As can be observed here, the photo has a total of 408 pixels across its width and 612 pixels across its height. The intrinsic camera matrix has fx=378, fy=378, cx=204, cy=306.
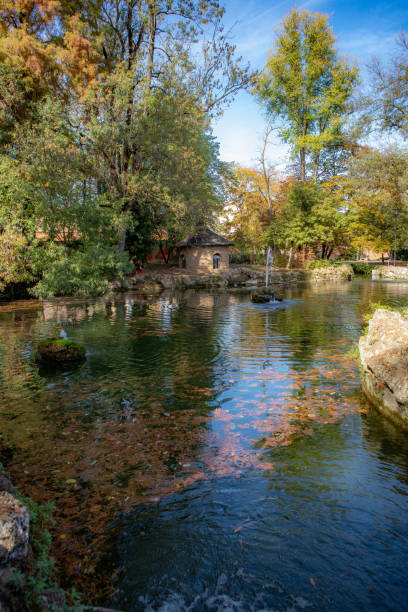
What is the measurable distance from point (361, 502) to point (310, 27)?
55.9 metres

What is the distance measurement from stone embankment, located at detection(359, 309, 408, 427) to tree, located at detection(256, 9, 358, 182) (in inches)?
1740

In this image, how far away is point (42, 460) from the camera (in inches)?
211

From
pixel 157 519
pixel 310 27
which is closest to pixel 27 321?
pixel 157 519

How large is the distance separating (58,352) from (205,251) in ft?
107

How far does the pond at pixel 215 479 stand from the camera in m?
3.39

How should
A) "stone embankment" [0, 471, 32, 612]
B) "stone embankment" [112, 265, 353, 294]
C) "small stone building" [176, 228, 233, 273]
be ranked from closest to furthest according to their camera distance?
"stone embankment" [0, 471, 32, 612] < "stone embankment" [112, 265, 353, 294] < "small stone building" [176, 228, 233, 273]

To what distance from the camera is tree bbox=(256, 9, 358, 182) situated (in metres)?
45.6

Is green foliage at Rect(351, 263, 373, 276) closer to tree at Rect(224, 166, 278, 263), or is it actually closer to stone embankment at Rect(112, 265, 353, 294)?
stone embankment at Rect(112, 265, 353, 294)

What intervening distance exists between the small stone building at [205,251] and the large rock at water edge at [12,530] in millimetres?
39136

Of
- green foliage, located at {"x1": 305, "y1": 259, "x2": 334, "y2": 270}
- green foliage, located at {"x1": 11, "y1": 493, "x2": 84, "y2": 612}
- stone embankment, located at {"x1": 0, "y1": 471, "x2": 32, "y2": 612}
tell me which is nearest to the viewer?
stone embankment, located at {"x1": 0, "y1": 471, "x2": 32, "y2": 612}

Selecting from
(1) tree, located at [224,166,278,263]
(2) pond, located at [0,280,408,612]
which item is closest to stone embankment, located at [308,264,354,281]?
(1) tree, located at [224,166,278,263]

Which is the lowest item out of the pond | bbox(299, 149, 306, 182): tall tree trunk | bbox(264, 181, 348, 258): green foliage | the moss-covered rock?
the pond

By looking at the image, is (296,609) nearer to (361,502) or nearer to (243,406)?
(361,502)

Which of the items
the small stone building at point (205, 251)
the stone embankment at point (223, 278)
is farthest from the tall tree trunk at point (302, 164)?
the small stone building at point (205, 251)
